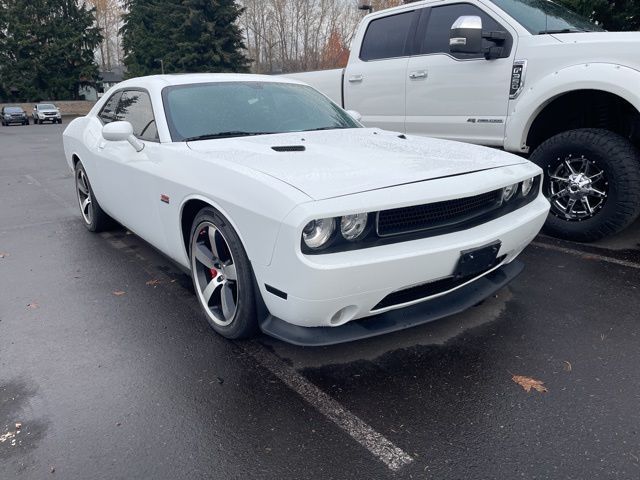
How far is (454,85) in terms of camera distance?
16.6ft

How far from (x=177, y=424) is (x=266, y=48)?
63951mm

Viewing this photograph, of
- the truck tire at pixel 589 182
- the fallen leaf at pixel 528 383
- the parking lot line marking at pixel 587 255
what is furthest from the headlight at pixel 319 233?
the truck tire at pixel 589 182

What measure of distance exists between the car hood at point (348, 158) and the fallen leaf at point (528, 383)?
1120 millimetres

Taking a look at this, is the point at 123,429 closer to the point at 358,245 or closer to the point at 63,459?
the point at 63,459

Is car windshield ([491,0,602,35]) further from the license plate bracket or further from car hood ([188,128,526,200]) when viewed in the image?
the license plate bracket

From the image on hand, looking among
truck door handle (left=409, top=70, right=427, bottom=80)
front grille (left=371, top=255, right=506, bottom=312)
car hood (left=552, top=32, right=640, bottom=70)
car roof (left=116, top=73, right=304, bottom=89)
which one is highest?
Result: car hood (left=552, top=32, right=640, bottom=70)

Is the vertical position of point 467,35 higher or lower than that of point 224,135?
higher

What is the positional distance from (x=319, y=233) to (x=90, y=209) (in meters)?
3.87

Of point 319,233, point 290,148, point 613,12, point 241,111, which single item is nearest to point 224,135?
point 241,111

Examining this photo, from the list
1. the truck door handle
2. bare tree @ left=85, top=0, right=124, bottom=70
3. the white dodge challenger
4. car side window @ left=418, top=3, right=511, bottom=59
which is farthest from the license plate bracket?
bare tree @ left=85, top=0, right=124, bottom=70

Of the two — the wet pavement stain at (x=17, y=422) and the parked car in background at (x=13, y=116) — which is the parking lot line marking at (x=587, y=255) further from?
the parked car in background at (x=13, y=116)

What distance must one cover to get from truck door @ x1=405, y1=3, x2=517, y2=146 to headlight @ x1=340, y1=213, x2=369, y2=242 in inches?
118

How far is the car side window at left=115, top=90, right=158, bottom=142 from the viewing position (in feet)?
12.5

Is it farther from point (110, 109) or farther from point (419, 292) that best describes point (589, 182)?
point (110, 109)
